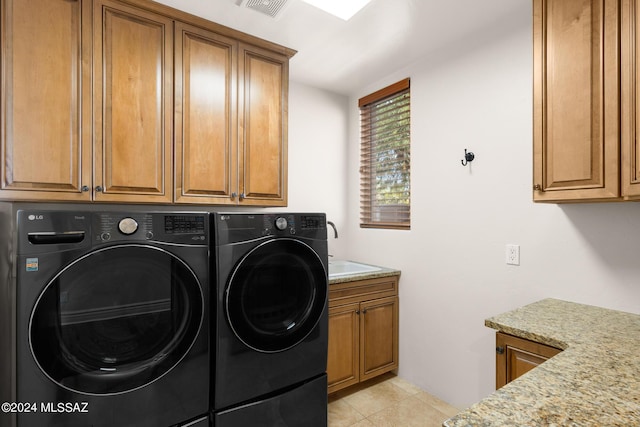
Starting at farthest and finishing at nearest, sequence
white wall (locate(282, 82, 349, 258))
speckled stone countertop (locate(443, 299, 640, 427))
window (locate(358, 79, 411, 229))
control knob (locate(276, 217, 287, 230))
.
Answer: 1. white wall (locate(282, 82, 349, 258))
2. window (locate(358, 79, 411, 229))
3. control knob (locate(276, 217, 287, 230))
4. speckled stone countertop (locate(443, 299, 640, 427))

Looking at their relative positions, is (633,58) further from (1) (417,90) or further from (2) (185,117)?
(2) (185,117)

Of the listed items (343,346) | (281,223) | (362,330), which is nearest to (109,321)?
(281,223)

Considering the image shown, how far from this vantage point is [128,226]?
133cm

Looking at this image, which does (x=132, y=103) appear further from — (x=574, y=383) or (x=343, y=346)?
(x=574, y=383)

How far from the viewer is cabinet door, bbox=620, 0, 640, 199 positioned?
1.23 metres

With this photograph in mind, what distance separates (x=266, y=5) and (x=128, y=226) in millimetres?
1350

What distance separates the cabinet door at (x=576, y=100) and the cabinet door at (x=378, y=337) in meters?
1.41

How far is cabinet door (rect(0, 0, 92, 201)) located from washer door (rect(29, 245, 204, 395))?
1.91 ft

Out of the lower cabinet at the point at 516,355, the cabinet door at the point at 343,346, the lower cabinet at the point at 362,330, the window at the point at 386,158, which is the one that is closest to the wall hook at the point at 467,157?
the window at the point at 386,158

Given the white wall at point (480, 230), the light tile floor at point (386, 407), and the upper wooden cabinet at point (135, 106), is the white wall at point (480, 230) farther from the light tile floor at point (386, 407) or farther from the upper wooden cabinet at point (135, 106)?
the upper wooden cabinet at point (135, 106)

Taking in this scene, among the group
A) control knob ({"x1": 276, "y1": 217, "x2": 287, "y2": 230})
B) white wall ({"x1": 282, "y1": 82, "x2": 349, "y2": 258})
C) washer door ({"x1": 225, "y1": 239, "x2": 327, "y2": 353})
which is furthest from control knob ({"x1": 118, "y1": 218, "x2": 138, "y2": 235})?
white wall ({"x1": 282, "y1": 82, "x2": 349, "y2": 258})

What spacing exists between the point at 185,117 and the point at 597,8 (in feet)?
6.59

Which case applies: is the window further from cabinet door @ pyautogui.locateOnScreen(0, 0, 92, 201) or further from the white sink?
cabinet door @ pyautogui.locateOnScreen(0, 0, 92, 201)

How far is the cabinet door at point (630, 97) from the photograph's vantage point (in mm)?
1226
